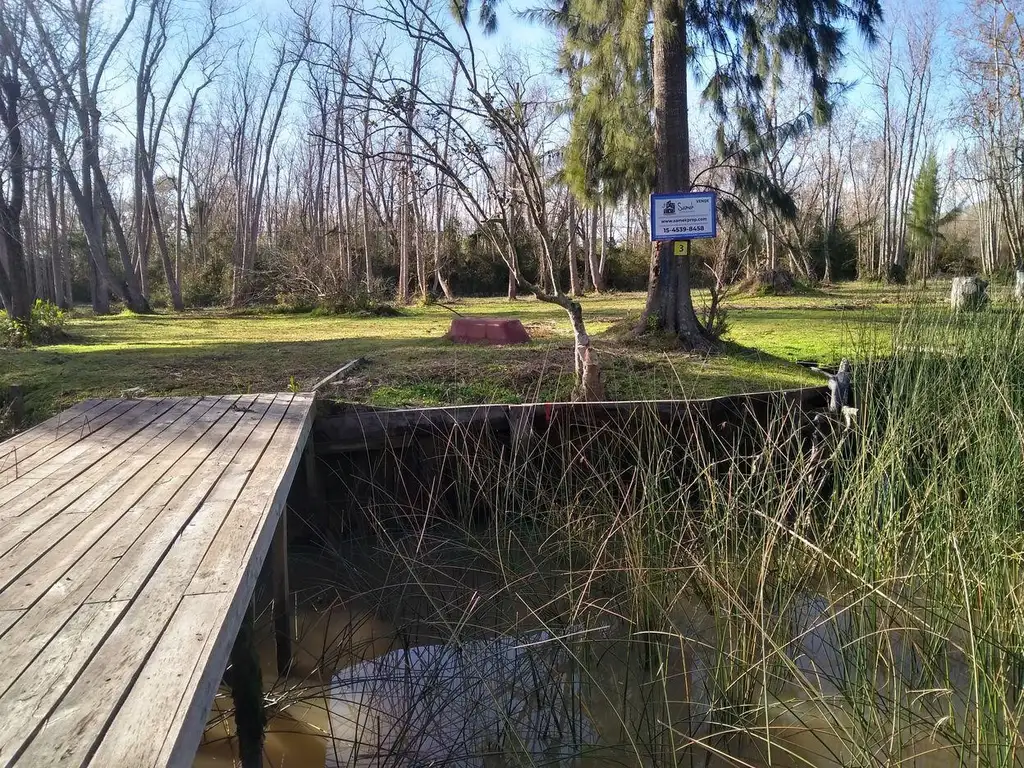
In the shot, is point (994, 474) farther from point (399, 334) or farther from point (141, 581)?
point (399, 334)

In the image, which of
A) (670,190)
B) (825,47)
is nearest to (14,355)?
(670,190)

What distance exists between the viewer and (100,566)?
7.59 feet

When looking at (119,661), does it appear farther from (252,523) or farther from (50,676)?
(252,523)

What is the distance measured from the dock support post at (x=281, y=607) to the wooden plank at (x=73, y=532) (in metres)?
0.65

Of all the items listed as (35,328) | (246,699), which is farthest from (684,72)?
(35,328)

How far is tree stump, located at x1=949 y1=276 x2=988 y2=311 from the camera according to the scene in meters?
5.57

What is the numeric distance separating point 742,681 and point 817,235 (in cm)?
2589

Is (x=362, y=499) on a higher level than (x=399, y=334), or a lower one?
lower

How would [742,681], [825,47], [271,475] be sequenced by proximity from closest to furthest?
[742,681] → [271,475] → [825,47]

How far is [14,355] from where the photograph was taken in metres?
8.64

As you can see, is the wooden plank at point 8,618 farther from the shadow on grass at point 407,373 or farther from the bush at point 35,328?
the bush at point 35,328

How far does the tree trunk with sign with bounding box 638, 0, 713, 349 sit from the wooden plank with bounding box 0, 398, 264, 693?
5.43 m

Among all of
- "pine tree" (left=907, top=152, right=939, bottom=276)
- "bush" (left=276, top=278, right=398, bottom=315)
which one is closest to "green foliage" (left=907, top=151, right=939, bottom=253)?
"pine tree" (left=907, top=152, right=939, bottom=276)

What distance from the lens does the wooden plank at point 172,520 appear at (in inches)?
85.5
